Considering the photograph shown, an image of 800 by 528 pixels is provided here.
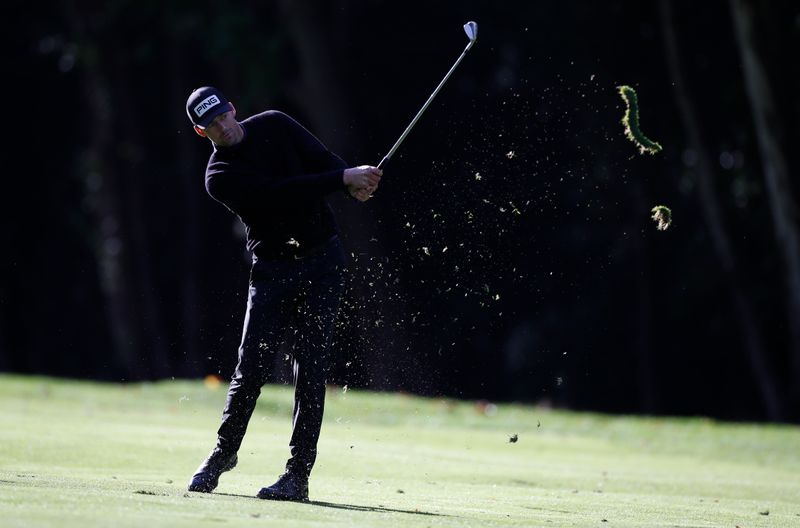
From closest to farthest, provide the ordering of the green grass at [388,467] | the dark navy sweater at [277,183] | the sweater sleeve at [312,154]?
the green grass at [388,467]
the dark navy sweater at [277,183]
the sweater sleeve at [312,154]

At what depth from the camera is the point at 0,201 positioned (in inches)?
1415

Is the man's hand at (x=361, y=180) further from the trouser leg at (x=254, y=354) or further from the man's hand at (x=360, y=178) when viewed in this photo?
the trouser leg at (x=254, y=354)

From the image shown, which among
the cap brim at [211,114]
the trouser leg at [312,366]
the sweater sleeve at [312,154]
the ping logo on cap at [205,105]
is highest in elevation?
the ping logo on cap at [205,105]

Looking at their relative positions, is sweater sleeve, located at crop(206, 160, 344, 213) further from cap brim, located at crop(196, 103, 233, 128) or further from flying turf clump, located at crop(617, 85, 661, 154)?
flying turf clump, located at crop(617, 85, 661, 154)

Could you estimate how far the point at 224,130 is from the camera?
8.30 metres

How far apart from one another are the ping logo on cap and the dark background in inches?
407

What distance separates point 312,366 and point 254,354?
1.05 ft

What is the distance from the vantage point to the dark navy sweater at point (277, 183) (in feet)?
27.1

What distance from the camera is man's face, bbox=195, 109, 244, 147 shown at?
8.29 meters

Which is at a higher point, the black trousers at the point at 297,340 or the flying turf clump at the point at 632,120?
the flying turf clump at the point at 632,120

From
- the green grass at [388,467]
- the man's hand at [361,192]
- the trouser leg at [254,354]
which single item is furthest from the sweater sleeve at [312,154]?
the green grass at [388,467]

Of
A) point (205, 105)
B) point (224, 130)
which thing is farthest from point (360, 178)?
point (205, 105)

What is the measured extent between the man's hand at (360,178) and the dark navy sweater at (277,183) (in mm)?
46

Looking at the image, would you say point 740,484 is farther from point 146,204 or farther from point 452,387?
point 146,204
